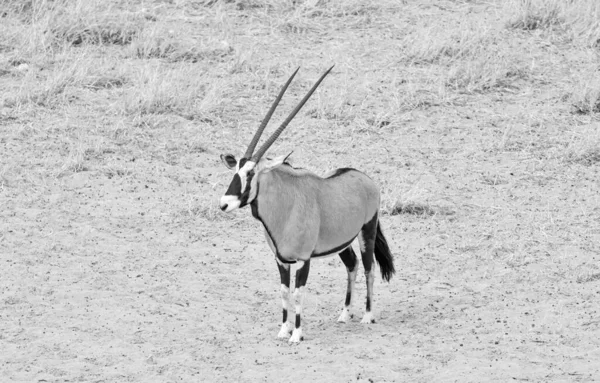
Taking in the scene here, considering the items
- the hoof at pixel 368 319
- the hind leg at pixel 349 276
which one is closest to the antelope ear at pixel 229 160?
the hind leg at pixel 349 276

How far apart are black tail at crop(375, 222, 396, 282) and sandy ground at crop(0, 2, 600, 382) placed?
27 cm

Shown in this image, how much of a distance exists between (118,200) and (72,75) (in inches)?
99.2

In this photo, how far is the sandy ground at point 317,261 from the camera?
27.3ft

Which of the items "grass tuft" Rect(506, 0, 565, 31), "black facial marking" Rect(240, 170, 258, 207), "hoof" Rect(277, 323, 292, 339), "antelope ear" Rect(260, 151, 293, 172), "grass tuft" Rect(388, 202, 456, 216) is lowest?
"grass tuft" Rect(388, 202, 456, 216)

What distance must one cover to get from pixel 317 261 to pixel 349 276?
1193mm

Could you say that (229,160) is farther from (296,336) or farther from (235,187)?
(296,336)

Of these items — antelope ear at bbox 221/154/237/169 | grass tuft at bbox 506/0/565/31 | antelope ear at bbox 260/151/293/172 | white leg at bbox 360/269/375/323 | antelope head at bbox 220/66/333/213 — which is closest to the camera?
antelope head at bbox 220/66/333/213

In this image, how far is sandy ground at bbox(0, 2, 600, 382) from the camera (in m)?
8.34

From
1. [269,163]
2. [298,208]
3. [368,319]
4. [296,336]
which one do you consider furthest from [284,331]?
[269,163]

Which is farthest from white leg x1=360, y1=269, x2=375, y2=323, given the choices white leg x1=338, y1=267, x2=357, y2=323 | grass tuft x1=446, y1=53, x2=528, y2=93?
grass tuft x1=446, y1=53, x2=528, y2=93

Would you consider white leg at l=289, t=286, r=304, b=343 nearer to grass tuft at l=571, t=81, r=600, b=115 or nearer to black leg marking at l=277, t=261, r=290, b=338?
black leg marking at l=277, t=261, r=290, b=338

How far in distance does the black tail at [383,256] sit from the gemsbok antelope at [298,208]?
253 mm

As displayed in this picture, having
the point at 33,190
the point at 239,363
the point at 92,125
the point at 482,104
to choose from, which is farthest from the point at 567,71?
the point at 239,363

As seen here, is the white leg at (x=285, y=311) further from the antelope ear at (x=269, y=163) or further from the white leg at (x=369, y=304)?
the antelope ear at (x=269, y=163)
